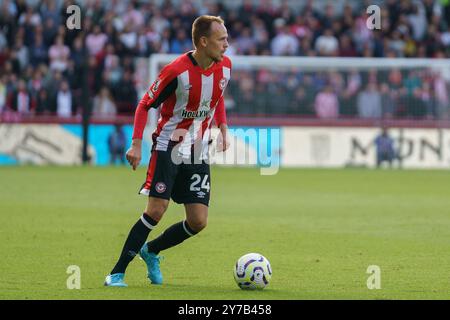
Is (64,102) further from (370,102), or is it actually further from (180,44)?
(370,102)

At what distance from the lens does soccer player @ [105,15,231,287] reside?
8500 mm

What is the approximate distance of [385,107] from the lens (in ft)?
87.8

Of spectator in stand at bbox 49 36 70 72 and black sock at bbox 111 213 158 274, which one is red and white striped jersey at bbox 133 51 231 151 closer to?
black sock at bbox 111 213 158 274

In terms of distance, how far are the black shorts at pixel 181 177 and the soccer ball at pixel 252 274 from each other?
26.5 inches

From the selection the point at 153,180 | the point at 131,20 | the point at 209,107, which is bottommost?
the point at 153,180

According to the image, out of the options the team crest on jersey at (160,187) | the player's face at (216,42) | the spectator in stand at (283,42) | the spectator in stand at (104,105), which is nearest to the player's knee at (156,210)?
the team crest on jersey at (160,187)

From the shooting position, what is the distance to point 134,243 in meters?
8.48

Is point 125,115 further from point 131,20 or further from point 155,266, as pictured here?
point 155,266

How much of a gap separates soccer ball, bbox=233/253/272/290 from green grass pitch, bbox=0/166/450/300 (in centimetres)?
10

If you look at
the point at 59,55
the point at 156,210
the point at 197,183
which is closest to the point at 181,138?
the point at 197,183
